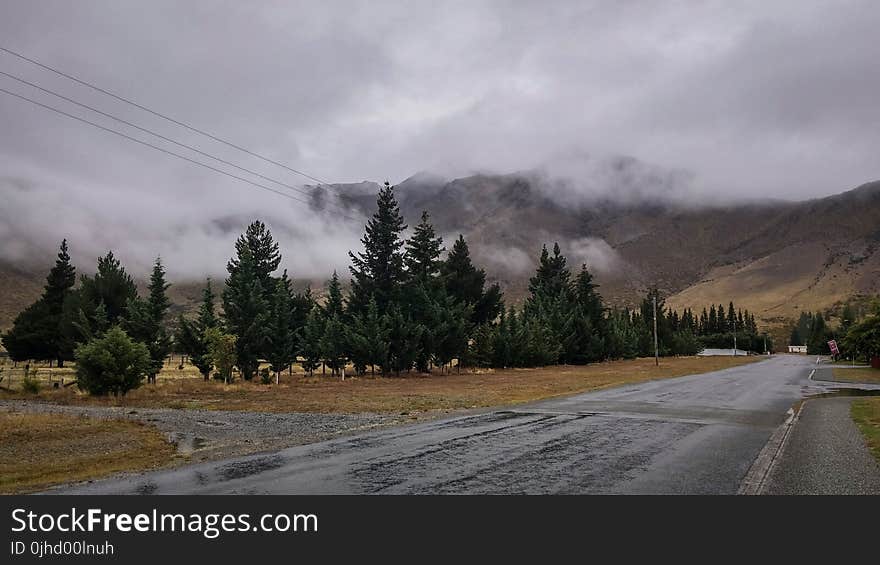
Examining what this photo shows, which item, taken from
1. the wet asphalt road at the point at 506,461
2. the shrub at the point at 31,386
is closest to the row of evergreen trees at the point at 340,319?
the shrub at the point at 31,386

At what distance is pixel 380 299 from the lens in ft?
181

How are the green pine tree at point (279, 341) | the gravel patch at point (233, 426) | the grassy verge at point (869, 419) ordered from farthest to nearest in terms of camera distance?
1. the green pine tree at point (279, 341)
2. the grassy verge at point (869, 419)
3. the gravel patch at point (233, 426)

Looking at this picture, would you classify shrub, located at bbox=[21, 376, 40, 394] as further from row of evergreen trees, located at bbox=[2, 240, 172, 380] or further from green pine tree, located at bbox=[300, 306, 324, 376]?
green pine tree, located at bbox=[300, 306, 324, 376]

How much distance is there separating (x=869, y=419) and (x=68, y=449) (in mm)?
21996

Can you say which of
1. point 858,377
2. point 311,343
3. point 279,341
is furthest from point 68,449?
point 858,377

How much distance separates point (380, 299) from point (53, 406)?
33677 mm

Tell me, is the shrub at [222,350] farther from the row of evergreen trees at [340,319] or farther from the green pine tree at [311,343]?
the green pine tree at [311,343]

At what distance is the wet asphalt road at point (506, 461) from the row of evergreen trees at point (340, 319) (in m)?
19.4

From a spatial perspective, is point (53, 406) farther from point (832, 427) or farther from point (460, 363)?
point (460, 363)

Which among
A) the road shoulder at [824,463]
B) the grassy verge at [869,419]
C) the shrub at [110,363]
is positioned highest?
the shrub at [110,363]

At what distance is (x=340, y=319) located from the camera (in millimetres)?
55281

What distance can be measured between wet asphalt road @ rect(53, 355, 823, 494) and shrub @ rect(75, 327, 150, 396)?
17.2 metres

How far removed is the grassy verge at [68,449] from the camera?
9867 millimetres
